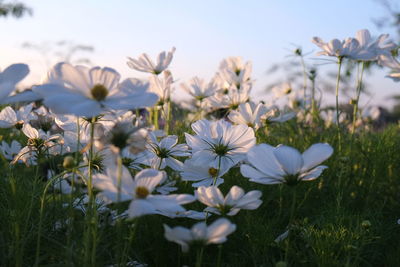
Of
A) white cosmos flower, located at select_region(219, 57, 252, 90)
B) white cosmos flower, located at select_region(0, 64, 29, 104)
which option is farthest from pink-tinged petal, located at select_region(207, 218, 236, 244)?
white cosmos flower, located at select_region(219, 57, 252, 90)

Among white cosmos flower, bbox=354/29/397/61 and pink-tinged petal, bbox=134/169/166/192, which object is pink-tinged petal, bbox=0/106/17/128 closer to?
pink-tinged petal, bbox=134/169/166/192

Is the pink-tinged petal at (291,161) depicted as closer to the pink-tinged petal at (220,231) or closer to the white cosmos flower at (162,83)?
the pink-tinged petal at (220,231)

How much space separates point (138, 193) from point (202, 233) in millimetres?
107

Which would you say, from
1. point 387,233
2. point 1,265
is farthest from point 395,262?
point 1,265

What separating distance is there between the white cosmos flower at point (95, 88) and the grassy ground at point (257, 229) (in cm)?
17

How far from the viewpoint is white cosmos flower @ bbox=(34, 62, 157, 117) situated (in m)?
0.70

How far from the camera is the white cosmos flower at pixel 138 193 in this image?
0.67 meters

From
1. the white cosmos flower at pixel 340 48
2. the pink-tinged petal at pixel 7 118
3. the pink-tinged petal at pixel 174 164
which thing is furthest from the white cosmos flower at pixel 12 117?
the white cosmos flower at pixel 340 48

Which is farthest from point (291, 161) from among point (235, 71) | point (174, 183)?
point (235, 71)

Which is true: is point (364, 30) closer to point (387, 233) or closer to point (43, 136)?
point (387, 233)

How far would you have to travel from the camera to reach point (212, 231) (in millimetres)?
718

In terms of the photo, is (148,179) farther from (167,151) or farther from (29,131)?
(29,131)

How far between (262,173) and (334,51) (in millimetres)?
765

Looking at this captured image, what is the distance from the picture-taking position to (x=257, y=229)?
1151 millimetres
